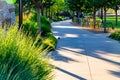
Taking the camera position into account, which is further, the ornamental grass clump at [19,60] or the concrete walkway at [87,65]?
the concrete walkway at [87,65]

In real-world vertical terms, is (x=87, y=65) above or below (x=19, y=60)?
below

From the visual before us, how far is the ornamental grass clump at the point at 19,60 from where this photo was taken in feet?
16.2

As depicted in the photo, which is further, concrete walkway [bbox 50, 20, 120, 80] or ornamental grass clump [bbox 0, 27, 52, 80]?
concrete walkway [bbox 50, 20, 120, 80]

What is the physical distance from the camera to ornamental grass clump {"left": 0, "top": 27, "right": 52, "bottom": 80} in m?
4.94

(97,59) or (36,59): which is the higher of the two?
(36,59)

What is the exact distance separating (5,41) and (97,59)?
8.89m

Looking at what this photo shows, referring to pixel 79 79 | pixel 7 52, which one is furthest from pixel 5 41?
pixel 79 79

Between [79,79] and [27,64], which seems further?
[79,79]

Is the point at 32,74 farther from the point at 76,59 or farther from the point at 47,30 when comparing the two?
the point at 47,30

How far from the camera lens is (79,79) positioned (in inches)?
388

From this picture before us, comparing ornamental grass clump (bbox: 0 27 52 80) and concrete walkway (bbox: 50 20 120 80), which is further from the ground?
ornamental grass clump (bbox: 0 27 52 80)

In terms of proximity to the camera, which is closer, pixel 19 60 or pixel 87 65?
pixel 19 60

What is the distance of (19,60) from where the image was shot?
5.22 m

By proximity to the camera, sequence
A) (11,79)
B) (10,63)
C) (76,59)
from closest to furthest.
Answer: (11,79) < (10,63) < (76,59)
